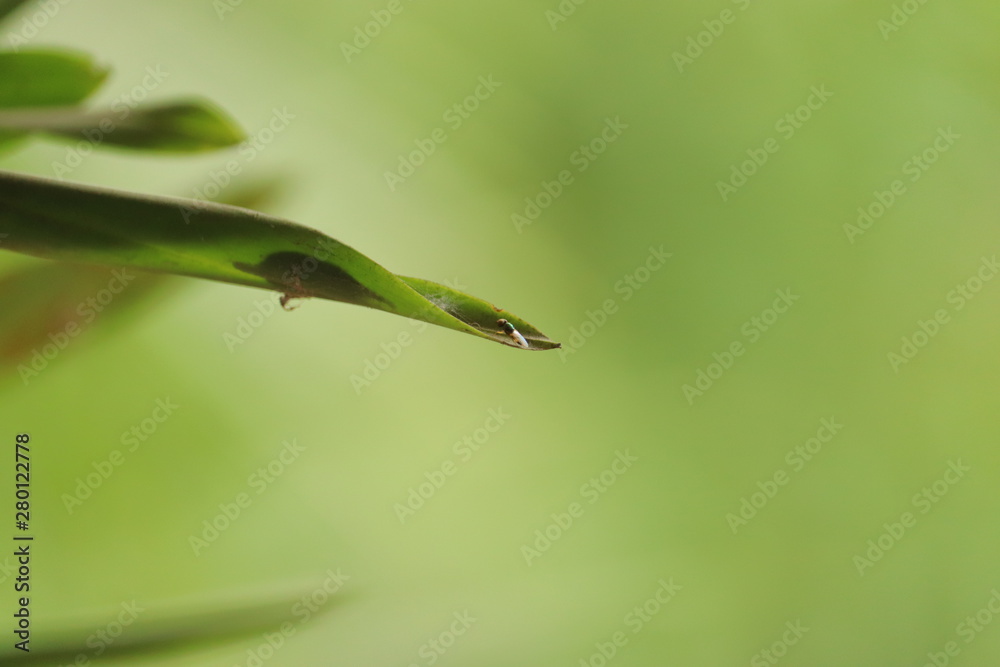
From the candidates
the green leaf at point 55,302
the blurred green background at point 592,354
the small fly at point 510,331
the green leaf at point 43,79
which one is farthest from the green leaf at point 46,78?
the blurred green background at point 592,354

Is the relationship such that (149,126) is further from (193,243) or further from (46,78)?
(193,243)

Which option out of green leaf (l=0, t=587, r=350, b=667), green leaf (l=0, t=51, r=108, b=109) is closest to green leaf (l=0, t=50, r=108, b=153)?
green leaf (l=0, t=51, r=108, b=109)

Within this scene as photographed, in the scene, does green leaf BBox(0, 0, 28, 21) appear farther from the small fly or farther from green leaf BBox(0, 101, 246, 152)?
the small fly

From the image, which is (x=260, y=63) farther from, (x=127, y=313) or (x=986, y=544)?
(x=986, y=544)

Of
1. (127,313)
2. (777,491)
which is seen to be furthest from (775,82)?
(127,313)

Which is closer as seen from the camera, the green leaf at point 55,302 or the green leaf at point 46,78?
the green leaf at point 46,78

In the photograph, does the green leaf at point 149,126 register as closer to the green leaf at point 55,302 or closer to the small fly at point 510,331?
the green leaf at point 55,302
